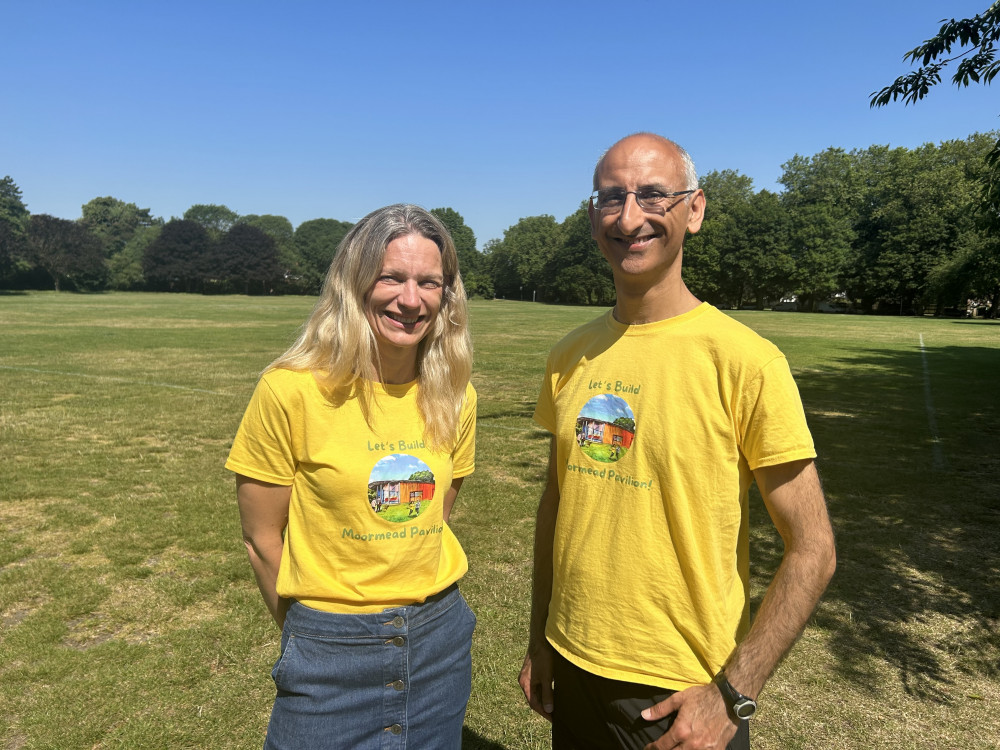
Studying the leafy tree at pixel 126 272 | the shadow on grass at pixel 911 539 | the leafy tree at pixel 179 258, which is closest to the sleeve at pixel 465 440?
the shadow on grass at pixel 911 539

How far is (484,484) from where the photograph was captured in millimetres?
8617

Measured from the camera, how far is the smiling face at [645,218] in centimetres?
193

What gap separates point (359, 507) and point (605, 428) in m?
0.79

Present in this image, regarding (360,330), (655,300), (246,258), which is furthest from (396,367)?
(246,258)

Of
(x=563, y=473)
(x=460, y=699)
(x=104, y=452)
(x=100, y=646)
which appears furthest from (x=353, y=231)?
(x=104, y=452)

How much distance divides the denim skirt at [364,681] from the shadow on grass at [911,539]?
139 inches

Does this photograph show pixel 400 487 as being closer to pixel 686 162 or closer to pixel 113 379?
pixel 686 162

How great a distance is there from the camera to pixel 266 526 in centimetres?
212

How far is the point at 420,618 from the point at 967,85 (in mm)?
8399

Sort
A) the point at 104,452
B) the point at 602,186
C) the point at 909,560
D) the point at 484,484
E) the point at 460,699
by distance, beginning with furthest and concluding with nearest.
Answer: the point at 104,452, the point at 484,484, the point at 909,560, the point at 460,699, the point at 602,186

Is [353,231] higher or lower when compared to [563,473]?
higher

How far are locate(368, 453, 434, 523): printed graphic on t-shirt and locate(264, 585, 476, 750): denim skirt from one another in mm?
304

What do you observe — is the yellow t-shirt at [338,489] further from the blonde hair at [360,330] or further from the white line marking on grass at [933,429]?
the white line marking on grass at [933,429]

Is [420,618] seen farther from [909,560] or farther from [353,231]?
[909,560]
